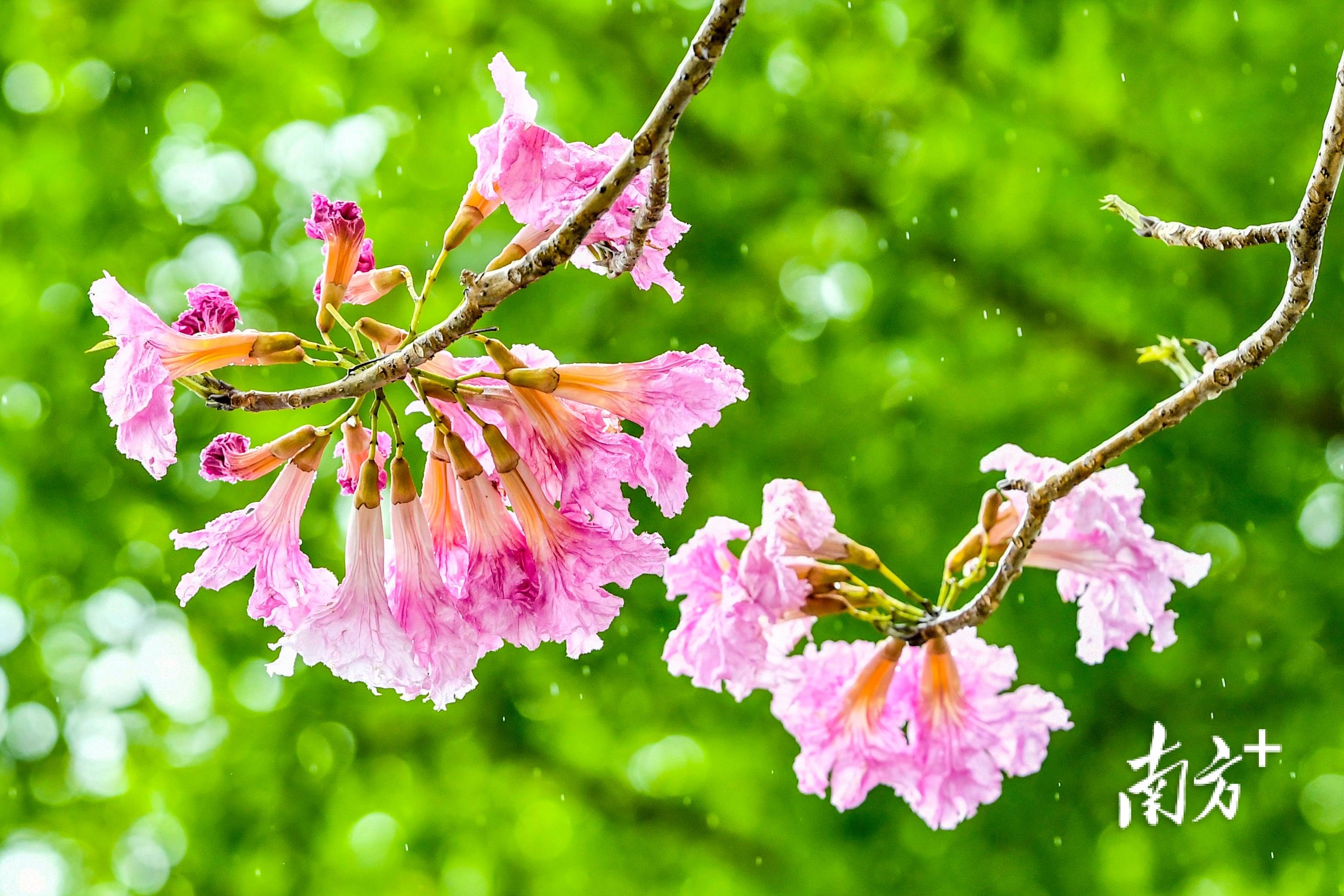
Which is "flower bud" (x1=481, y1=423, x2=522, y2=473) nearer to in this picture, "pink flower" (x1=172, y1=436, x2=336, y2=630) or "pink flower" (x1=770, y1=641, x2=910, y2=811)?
"pink flower" (x1=172, y1=436, x2=336, y2=630)

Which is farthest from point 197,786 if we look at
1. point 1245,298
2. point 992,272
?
point 1245,298

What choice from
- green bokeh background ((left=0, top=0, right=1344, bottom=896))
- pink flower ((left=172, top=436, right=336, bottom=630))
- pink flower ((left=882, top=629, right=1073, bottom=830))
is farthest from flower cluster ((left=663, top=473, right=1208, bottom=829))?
green bokeh background ((left=0, top=0, right=1344, bottom=896))

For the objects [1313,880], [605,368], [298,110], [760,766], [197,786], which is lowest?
[197,786]

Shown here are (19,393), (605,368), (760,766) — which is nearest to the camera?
(605,368)

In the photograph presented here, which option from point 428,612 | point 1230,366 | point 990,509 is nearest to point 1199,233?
point 1230,366

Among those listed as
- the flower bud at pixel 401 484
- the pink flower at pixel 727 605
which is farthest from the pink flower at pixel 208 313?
the pink flower at pixel 727 605

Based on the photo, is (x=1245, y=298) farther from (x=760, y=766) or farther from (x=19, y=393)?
(x=19, y=393)
